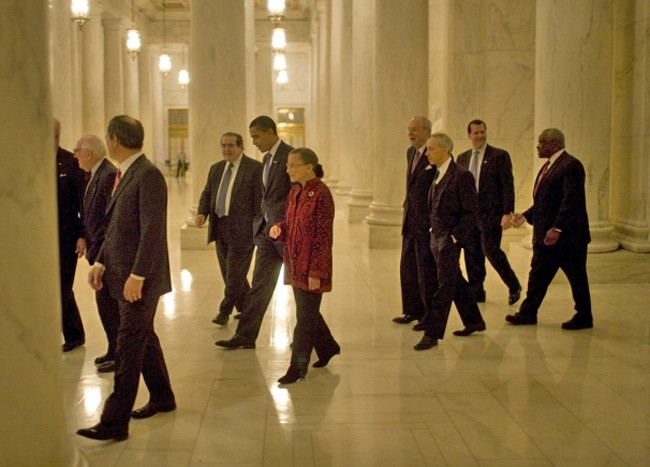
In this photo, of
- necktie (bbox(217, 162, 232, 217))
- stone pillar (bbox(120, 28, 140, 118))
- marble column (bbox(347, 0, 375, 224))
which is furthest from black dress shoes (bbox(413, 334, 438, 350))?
stone pillar (bbox(120, 28, 140, 118))

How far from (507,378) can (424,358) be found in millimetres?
901

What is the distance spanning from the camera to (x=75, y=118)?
25156 millimetres

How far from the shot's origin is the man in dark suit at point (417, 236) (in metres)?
8.73

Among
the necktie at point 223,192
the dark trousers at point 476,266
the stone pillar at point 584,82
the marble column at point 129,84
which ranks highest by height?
the marble column at point 129,84

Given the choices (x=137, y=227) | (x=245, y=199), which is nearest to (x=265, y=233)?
(x=245, y=199)

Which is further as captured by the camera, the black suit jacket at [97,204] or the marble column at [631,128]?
the marble column at [631,128]

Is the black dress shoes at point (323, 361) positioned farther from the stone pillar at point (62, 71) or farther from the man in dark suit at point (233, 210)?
the stone pillar at point (62, 71)

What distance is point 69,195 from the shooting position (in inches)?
318

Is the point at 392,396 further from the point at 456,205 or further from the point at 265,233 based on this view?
the point at 265,233

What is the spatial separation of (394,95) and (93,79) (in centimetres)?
1802

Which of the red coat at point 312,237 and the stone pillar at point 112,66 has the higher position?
the stone pillar at point 112,66

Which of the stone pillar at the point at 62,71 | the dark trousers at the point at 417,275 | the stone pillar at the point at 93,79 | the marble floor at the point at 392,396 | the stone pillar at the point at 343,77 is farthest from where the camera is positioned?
the stone pillar at the point at 93,79

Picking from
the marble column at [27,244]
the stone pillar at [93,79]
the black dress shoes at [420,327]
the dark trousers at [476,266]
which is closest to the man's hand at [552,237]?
the dark trousers at [476,266]

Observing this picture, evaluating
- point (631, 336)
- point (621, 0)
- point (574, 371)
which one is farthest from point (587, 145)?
point (574, 371)
